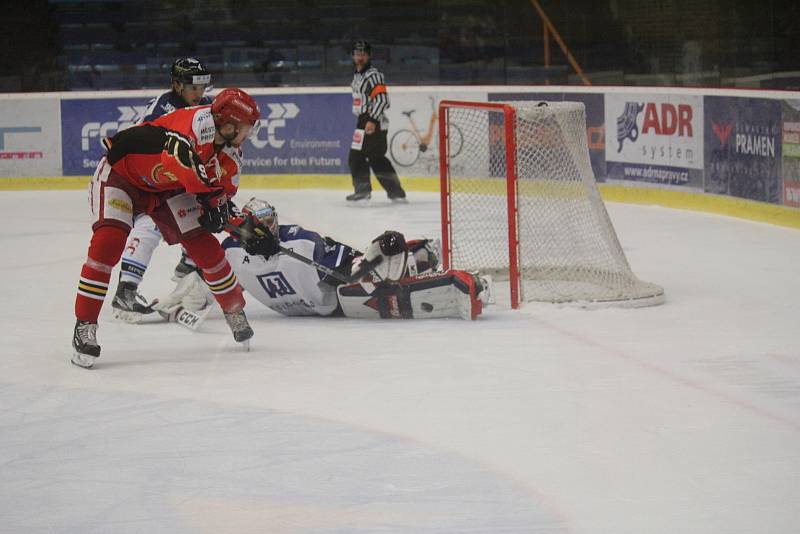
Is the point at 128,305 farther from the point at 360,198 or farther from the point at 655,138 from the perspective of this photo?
the point at 655,138

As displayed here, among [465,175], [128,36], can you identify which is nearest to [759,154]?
[465,175]

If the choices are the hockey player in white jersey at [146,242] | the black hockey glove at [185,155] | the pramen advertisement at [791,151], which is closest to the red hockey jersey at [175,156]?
the black hockey glove at [185,155]

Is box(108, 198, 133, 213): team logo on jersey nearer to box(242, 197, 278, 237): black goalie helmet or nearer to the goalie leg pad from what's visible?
box(242, 197, 278, 237): black goalie helmet

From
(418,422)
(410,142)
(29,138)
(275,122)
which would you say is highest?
(275,122)

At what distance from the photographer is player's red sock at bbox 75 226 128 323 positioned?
4715 millimetres

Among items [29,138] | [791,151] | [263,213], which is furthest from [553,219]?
[29,138]

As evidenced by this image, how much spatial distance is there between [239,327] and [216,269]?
241 mm

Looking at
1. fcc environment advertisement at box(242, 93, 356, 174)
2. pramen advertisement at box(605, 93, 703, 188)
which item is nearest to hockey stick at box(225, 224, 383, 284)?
pramen advertisement at box(605, 93, 703, 188)

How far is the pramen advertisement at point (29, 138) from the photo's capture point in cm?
1187

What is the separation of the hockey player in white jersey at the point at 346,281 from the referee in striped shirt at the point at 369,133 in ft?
15.4

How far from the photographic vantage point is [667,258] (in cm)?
735

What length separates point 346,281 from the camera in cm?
551

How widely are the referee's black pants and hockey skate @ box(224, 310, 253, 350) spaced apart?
17.6 ft

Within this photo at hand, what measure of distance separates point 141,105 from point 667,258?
621cm
